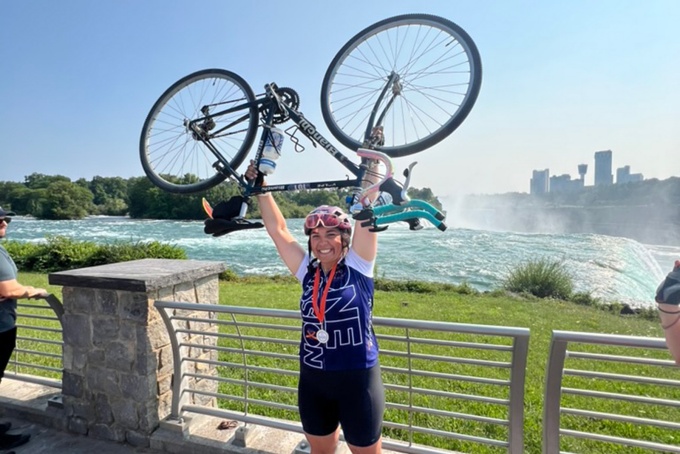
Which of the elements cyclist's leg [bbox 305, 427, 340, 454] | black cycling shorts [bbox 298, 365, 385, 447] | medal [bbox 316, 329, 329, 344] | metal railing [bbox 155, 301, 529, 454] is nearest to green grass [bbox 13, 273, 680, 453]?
metal railing [bbox 155, 301, 529, 454]

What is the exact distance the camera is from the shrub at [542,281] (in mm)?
15125

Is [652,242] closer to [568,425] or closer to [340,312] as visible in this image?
[568,425]

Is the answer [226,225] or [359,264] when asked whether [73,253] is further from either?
[359,264]

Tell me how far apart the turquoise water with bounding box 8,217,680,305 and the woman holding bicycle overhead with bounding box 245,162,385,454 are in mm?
13263

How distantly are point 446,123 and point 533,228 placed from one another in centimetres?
6818

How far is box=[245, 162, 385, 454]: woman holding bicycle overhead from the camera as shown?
1.89 meters

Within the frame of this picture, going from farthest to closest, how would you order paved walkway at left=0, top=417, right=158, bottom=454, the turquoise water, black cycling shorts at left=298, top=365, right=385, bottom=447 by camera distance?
the turquoise water
paved walkway at left=0, top=417, right=158, bottom=454
black cycling shorts at left=298, top=365, right=385, bottom=447

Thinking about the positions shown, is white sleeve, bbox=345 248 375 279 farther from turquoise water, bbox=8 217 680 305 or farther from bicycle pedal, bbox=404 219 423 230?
turquoise water, bbox=8 217 680 305

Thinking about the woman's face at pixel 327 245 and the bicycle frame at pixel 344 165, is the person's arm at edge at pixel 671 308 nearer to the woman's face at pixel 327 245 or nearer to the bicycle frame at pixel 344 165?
the bicycle frame at pixel 344 165

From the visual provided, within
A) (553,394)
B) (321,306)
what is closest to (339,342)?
(321,306)

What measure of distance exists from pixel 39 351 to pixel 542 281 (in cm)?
1609

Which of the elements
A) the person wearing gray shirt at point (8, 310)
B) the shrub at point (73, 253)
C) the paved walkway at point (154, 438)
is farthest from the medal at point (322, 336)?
the shrub at point (73, 253)

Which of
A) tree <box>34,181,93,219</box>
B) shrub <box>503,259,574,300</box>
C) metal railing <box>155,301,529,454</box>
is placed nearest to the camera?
metal railing <box>155,301,529,454</box>

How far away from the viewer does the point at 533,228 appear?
6309cm
